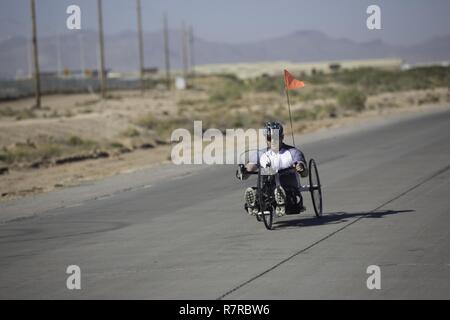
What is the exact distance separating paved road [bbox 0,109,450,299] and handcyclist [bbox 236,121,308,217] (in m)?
0.35

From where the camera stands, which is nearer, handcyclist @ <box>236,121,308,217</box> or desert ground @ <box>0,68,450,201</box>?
handcyclist @ <box>236,121,308,217</box>

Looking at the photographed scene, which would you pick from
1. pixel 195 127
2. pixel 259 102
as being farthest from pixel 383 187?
pixel 259 102

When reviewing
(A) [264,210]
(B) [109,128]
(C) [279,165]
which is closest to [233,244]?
(A) [264,210]

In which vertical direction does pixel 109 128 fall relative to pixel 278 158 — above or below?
below

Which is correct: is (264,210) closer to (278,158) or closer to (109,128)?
(278,158)

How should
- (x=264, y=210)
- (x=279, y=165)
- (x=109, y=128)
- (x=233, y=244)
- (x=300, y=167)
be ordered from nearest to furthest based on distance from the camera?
(x=233, y=244) → (x=264, y=210) → (x=300, y=167) → (x=279, y=165) → (x=109, y=128)

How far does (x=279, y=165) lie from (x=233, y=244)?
6.07 ft

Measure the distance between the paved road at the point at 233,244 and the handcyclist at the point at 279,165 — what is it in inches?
13.9

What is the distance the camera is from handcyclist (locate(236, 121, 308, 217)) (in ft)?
45.8

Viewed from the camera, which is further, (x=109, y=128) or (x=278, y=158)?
(x=109, y=128)

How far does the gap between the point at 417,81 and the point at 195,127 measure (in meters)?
64.2

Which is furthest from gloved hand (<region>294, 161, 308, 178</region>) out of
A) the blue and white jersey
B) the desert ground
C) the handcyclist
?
the desert ground

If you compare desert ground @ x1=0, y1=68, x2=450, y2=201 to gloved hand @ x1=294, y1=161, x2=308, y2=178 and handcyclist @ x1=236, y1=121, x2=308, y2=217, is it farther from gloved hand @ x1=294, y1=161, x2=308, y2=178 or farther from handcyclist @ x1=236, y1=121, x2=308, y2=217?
gloved hand @ x1=294, y1=161, x2=308, y2=178

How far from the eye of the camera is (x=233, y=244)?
1272cm
